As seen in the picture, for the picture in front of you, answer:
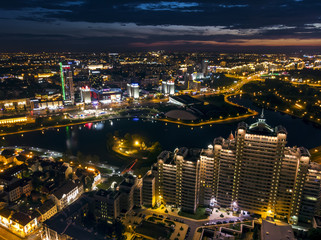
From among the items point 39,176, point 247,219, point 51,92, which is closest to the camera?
point 247,219

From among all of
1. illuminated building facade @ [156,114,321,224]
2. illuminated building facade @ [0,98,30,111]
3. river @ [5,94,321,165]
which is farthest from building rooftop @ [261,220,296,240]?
illuminated building facade @ [0,98,30,111]

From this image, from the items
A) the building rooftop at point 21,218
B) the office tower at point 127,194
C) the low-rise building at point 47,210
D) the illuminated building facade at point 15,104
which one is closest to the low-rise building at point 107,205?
the office tower at point 127,194

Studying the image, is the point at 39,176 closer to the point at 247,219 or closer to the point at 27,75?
the point at 247,219

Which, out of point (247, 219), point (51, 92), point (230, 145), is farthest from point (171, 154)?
point (51, 92)

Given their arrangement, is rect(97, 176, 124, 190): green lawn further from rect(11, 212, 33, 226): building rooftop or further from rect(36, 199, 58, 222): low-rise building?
rect(11, 212, 33, 226): building rooftop

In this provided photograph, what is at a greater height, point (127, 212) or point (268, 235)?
point (268, 235)

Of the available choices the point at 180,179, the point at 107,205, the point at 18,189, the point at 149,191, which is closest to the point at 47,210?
the point at 18,189

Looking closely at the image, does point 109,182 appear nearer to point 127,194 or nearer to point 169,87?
point 127,194

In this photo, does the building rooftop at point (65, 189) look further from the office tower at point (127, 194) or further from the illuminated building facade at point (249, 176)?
the illuminated building facade at point (249, 176)
